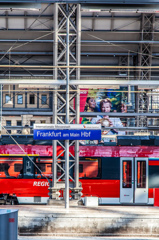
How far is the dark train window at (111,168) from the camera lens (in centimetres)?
2066

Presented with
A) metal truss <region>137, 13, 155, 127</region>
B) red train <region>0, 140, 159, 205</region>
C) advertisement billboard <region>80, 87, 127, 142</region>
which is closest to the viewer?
red train <region>0, 140, 159, 205</region>

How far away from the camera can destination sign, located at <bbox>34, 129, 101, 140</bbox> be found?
16.5 metres

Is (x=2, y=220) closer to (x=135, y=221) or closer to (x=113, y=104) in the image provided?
(x=135, y=221)

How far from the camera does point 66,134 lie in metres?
16.7

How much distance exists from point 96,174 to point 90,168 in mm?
442

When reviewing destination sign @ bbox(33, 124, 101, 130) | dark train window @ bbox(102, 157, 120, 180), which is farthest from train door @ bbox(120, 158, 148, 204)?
destination sign @ bbox(33, 124, 101, 130)

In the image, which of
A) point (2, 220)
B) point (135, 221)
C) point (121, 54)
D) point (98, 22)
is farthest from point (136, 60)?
point (2, 220)

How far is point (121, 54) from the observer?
3109 cm

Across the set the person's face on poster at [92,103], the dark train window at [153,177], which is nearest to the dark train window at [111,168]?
the dark train window at [153,177]

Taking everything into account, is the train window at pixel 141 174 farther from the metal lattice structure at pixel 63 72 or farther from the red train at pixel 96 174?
the metal lattice structure at pixel 63 72

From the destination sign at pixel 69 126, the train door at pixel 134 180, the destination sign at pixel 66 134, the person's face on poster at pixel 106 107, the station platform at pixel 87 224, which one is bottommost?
the station platform at pixel 87 224

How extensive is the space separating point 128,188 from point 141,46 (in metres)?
12.7

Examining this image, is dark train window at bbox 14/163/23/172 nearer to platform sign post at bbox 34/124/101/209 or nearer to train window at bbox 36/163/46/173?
train window at bbox 36/163/46/173

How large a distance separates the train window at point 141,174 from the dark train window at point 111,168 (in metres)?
1.06
